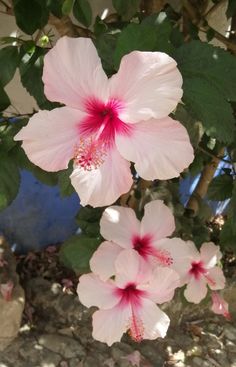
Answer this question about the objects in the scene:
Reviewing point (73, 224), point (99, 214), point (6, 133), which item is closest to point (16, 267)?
point (73, 224)

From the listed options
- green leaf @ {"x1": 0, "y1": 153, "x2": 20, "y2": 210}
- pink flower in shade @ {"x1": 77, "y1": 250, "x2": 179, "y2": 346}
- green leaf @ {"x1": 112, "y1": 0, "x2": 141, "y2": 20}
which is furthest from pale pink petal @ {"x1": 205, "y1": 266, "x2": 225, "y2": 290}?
green leaf @ {"x1": 112, "y1": 0, "x2": 141, "y2": 20}

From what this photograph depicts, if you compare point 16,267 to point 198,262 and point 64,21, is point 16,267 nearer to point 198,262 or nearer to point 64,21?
point 198,262

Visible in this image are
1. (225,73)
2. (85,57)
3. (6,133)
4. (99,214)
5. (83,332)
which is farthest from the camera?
(83,332)

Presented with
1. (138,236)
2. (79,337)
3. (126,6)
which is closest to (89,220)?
(138,236)

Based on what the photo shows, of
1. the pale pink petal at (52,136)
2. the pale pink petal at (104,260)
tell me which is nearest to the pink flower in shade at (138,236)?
the pale pink petal at (104,260)

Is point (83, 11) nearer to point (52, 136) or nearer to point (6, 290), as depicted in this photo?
point (52, 136)

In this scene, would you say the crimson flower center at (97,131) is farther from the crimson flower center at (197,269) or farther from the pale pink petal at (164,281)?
the crimson flower center at (197,269)
